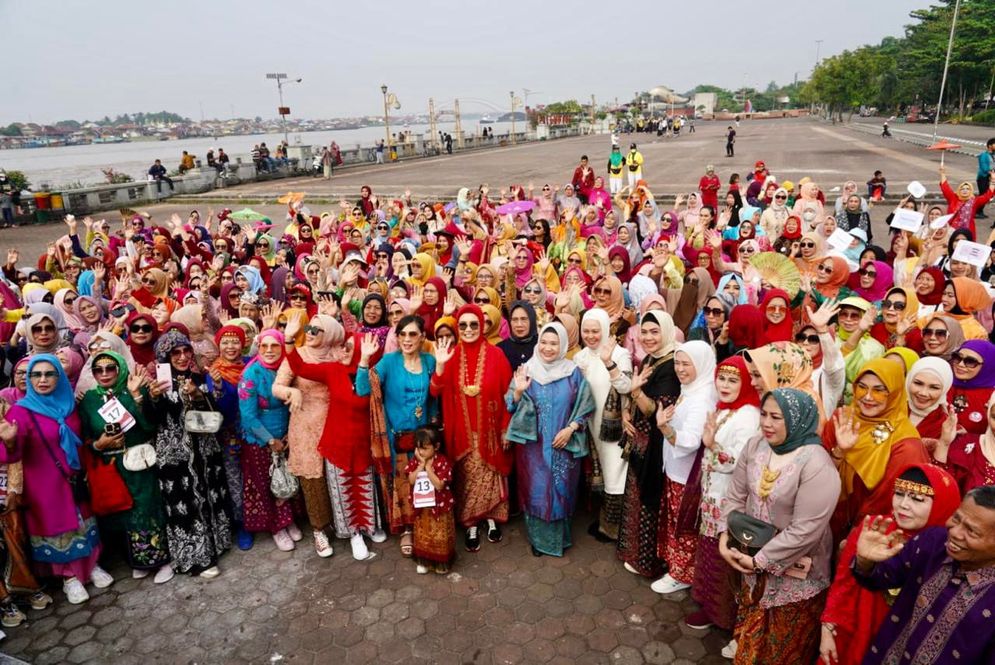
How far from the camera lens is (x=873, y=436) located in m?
2.89

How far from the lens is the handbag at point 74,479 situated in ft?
11.7

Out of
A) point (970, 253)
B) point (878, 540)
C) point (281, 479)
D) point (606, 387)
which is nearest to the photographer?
point (878, 540)

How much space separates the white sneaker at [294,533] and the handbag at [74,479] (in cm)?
134

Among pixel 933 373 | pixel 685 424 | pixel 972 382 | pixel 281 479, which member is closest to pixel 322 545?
pixel 281 479

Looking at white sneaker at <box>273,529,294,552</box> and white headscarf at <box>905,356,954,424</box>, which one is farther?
white sneaker at <box>273,529,294,552</box>

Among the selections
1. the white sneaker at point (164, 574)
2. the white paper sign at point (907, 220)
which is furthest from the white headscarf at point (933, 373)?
the white sneaker at point (164, 574)

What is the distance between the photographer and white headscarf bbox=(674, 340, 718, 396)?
10.8 ft

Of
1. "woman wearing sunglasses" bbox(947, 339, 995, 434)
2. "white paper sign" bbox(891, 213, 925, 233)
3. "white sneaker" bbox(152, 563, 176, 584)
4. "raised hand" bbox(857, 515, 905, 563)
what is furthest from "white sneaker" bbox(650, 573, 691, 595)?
"white paper sign" bbox(891, 213, 925, 233)

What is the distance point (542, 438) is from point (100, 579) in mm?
3197

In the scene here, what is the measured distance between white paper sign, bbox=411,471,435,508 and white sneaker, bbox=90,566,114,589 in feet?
7.32

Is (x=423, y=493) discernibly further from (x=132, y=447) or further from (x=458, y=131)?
(x=458, y=131)

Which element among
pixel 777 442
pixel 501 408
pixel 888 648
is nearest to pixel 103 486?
pixel 501 408

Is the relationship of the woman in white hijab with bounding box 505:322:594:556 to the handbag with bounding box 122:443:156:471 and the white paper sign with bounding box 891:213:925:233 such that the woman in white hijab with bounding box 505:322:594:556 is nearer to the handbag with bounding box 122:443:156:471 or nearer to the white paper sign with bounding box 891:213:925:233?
the handbag with bounding box 122:443:156:471

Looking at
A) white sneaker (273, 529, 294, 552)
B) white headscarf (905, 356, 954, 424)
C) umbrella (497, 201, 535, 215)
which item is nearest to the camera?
white headscarf (905, 356, 954, 424)
